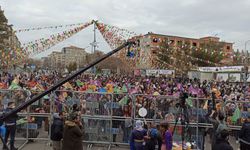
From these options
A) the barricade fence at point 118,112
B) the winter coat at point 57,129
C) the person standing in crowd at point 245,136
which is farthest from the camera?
the barricade fence at point 118,112

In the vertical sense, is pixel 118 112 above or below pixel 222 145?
above

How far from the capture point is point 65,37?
79.8 ft

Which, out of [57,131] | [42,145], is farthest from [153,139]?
[42,145]

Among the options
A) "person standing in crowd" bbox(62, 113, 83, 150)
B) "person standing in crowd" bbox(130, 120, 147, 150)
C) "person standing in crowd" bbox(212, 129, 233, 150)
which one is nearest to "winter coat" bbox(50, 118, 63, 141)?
"person standing in crowd" bbox(62, 113, 83, 150)

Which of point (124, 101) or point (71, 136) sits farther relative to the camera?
point (124, 101)

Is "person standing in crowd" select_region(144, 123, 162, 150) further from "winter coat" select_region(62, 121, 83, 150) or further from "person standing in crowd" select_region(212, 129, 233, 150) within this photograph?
"person standing in crowd" select_region(212, 129, 233, 150)

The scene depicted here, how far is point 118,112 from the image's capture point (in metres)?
11.7

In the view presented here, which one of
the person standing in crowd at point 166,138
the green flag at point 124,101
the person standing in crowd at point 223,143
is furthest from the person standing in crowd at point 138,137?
the green flag at point 124,101

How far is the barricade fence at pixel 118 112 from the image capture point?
1156 cm

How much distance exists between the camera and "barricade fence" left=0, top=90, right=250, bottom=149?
37.9ft

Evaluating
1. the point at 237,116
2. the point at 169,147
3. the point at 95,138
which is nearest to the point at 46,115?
the point at 95,138

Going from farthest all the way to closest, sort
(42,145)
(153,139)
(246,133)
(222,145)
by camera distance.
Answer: (42,145), (246,133), (153,139), (222,145)

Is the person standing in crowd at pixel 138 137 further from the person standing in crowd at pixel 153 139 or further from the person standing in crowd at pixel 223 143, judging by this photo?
the person standing in crowd at pixel 223 143

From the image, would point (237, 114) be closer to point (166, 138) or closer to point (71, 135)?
point (166, 138)
